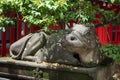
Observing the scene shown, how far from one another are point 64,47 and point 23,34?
3406mm

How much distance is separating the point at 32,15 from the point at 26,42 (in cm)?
78

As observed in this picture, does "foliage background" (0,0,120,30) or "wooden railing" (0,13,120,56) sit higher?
"foliage background" (0,0,120,30)

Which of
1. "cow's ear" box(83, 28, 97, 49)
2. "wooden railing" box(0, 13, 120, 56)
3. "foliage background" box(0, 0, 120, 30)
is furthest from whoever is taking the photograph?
"wooden railing" box(0, 13, 120, 56)

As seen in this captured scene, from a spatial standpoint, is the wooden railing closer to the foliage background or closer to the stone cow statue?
the stone cow statue

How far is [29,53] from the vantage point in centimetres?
420

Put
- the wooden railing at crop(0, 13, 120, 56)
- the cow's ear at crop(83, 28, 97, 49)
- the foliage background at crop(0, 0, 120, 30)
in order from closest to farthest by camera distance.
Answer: the foliage background at crop(0, 0, 120, 30), the cow's ear at crop(83, 28, 97, 49), the wooden railing at crop(0, 13, 120, 56)

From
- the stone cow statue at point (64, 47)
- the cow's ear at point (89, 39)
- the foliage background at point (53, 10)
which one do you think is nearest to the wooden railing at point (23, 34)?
the stone cow statue at point (64, 47)

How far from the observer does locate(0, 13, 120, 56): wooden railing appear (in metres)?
6.41

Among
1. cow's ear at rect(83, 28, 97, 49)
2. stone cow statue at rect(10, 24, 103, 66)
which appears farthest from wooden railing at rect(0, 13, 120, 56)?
cow's ear at rect(83, 28, 97, 49)

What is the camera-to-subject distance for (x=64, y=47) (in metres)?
3.63

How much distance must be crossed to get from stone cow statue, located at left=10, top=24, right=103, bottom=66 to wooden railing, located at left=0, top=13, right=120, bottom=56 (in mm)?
1815

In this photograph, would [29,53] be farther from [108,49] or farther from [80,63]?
[108,49]

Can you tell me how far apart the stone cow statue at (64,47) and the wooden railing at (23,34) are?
1.82m

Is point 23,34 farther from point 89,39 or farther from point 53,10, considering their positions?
point 53,10
